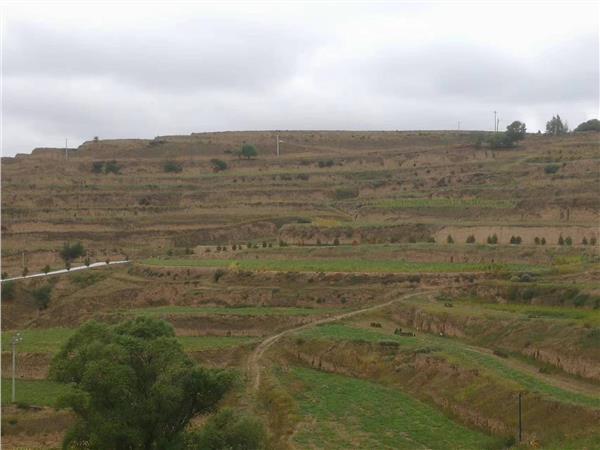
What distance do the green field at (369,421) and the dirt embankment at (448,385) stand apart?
1.53ft

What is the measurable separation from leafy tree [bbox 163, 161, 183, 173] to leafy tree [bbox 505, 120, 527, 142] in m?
35.3

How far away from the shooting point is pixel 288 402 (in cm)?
2339

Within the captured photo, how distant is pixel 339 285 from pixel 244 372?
480 inches

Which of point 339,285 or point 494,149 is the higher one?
point 494,149

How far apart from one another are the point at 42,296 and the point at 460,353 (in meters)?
28.5

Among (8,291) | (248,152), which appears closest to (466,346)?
(8,291)

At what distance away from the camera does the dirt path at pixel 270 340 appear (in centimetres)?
2663

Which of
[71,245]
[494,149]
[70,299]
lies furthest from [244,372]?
[494,149]

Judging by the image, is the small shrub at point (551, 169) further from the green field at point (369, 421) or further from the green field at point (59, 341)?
the green field at point (369, 421)

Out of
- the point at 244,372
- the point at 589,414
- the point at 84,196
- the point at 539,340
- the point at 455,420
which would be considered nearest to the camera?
the point at 589,414

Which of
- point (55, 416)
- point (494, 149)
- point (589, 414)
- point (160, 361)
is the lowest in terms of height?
point (55, 416)

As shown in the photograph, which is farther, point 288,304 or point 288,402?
point 288,304

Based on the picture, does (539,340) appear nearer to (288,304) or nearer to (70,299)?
(288,304)

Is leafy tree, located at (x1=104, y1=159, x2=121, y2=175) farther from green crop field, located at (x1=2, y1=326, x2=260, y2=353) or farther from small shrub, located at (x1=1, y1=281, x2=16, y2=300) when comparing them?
green crop field, located at (x1=2, y1=326, x2=260, y2=353)
